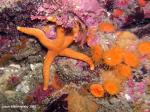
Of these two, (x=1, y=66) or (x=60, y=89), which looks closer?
(x=60, y=89)

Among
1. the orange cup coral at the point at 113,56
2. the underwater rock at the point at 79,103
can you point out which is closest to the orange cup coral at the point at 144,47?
the orange cup coral at the point at 113,56

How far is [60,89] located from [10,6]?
172cm

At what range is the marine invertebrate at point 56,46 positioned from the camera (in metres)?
3.71

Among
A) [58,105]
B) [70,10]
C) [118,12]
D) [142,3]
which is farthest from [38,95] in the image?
[142,3]

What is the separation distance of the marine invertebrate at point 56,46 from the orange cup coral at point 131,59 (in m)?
0.53

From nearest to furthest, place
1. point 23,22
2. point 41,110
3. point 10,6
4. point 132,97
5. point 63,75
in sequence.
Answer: point 10,6 < point 23,22 < point 132,97 < point 63,75 < point 41,110

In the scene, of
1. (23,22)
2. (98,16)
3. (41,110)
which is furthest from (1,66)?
(98,16)

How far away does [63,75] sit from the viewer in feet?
14.4

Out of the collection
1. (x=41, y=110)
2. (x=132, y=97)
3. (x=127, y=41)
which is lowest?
(x=41, y=110)

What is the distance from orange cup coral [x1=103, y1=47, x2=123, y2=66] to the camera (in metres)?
3.73

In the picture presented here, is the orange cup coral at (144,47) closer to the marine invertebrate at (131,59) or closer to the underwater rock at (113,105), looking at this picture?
the marine invertebrate at (131,59)

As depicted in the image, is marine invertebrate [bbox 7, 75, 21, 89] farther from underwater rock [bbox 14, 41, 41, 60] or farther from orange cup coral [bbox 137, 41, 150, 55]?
orange cup coral [bbox 137, 41, 150, 55]

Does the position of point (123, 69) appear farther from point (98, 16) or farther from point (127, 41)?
point (98, 16)

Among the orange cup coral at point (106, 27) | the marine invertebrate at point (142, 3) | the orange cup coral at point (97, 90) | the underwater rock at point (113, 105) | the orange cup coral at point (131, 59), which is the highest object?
the marine invertebrate at point (142, 3)
